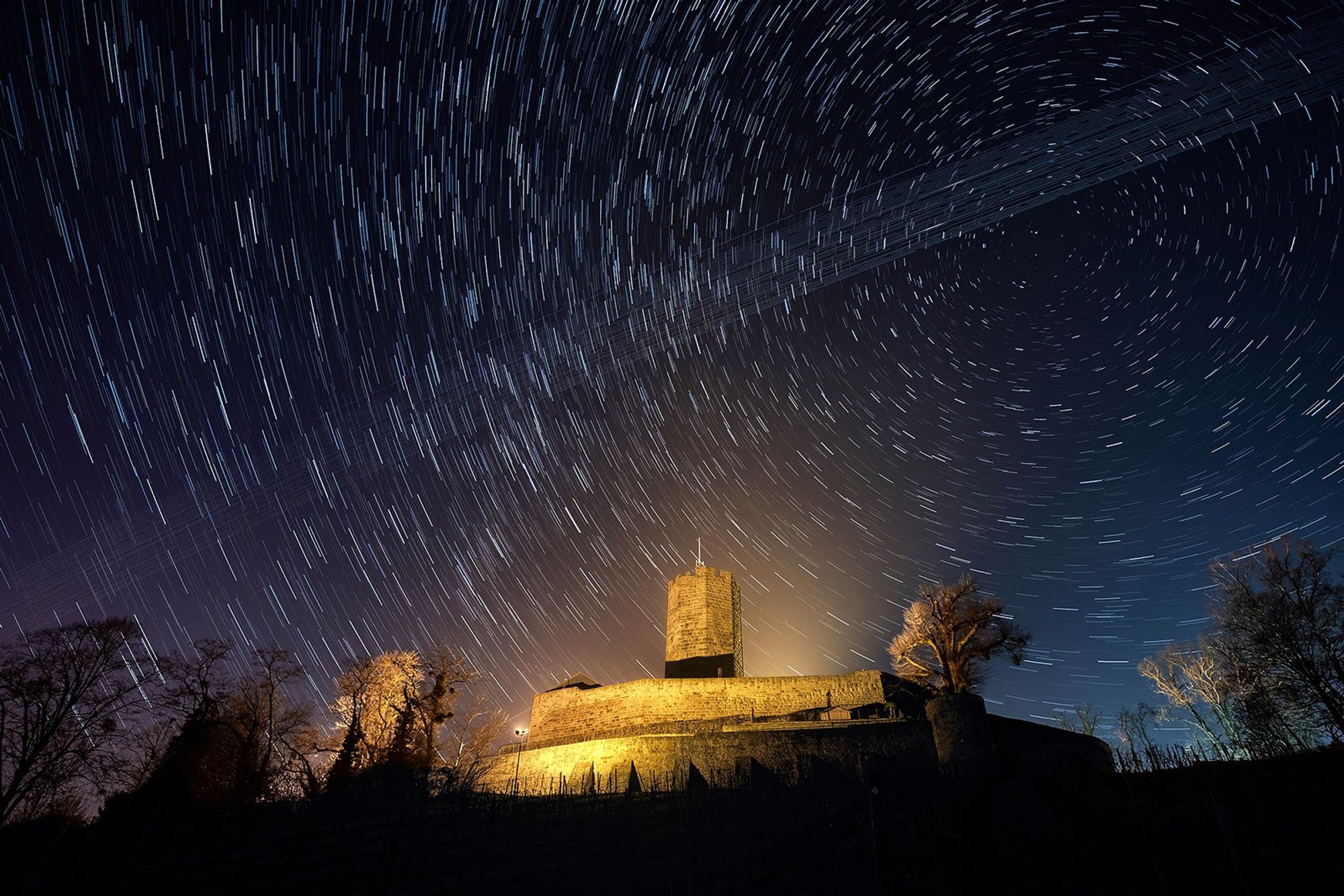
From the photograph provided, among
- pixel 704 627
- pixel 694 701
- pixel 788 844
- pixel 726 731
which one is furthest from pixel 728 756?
pixel 704 627

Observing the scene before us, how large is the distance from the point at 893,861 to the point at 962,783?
5.02 m

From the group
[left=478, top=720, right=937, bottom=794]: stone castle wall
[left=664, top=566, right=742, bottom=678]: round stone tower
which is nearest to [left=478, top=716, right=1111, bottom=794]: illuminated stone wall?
[left=478, top=720, right=937, bottom=794]: stone castle wall

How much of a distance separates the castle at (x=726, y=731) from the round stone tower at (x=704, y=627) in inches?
3.0

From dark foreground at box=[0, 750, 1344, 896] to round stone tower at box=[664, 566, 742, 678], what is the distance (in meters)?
20.6

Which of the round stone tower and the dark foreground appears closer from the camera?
the dark foreground

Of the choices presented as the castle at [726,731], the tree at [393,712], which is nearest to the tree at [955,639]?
Result: the castle at [726,731]

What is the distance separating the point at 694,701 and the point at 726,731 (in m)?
7.26

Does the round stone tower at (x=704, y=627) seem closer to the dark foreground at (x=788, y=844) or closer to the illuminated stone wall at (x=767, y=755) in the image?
the illuminated stone wall at (x=767, y=755)

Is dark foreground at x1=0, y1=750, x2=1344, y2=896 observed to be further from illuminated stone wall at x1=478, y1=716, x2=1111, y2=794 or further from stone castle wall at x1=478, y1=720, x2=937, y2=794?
stone castle wall at x1=478, y1=720, x2=937, y2=794

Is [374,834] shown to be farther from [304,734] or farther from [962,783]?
[304,734]

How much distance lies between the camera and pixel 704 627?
37.2 m

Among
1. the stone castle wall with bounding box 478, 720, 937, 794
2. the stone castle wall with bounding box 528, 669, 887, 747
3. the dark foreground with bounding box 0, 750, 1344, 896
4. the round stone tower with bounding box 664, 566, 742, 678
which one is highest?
the round stone tower with bounding box 664, 566, 742, 678

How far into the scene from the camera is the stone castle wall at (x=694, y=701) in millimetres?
29188

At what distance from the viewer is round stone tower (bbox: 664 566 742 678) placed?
36.2m
